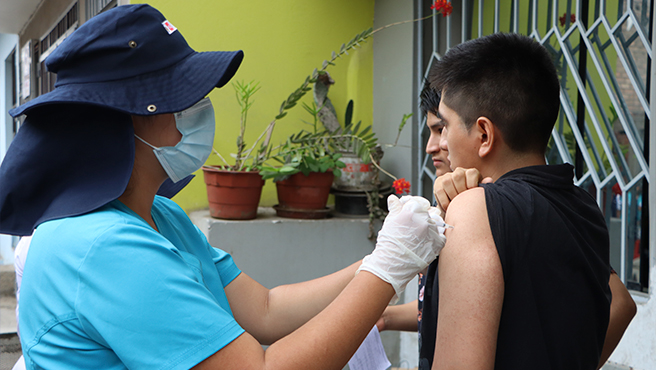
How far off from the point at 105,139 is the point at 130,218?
0.17 m

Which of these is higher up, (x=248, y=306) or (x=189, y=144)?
(x=189, y=144)

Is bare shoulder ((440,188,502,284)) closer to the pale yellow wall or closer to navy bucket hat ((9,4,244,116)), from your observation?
navy bucket hat ((9,4,244,116))

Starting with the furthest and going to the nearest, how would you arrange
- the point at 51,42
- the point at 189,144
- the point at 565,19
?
the point at 51,42
the point at 565,19
the point at 189,144

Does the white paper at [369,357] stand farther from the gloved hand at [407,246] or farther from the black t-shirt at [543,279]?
the black t-shirt at [543,279]

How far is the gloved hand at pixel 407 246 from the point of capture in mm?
1078

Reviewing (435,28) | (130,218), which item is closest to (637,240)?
(435,28)

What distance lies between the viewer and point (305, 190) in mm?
3074

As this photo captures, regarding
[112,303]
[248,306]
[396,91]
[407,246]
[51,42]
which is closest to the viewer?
[112,303]

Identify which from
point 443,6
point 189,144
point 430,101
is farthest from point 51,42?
point 189,144

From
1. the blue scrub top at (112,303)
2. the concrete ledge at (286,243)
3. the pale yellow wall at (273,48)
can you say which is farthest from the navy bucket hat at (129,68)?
the pale yellow wall at (273,48)

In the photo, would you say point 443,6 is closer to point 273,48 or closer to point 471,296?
point 273,48

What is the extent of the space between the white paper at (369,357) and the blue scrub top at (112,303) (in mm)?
723

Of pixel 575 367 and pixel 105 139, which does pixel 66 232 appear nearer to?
pixel 105 139

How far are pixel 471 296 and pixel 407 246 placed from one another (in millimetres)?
197
